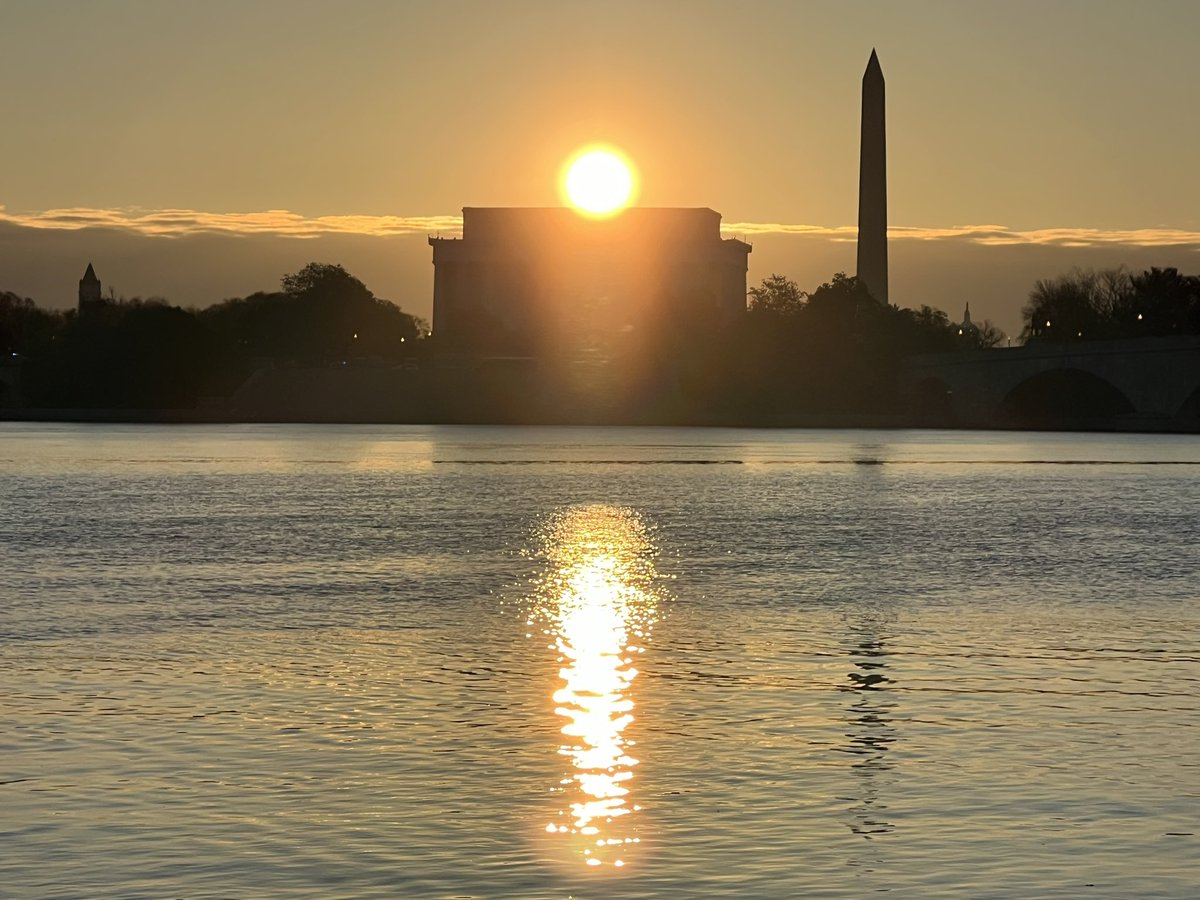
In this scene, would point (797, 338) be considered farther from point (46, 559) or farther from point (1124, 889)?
point (1124, 889)

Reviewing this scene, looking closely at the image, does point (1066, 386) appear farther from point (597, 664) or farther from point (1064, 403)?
point (597, 664)

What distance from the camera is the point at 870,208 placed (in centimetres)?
18562

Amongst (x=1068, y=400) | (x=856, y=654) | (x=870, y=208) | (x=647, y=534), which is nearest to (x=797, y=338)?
(x=870, y=208)

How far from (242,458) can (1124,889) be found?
324 ft

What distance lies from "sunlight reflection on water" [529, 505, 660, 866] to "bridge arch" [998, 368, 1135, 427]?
137m

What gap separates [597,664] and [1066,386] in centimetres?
16442

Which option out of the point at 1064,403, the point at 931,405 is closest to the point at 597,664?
the point at 1064,403

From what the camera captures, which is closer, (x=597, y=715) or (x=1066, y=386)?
(x=597, y=715)

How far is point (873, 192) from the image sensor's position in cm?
18400

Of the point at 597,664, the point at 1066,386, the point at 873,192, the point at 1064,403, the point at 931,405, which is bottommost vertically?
the point at 597,664

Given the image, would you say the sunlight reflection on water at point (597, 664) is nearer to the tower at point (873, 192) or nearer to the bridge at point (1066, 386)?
the bridge at point (1066, 386)

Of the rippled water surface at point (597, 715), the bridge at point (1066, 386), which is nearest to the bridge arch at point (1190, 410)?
the bridge at point (1066, 386)

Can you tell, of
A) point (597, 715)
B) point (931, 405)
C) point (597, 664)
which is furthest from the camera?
point (931, 405)

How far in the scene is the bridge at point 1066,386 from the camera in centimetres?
14650
